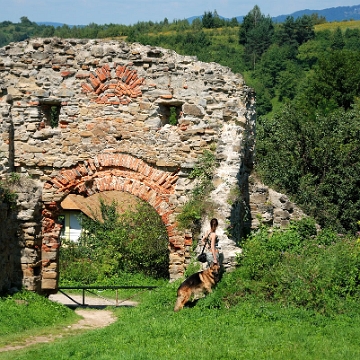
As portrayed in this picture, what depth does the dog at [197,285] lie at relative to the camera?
10.1 meters

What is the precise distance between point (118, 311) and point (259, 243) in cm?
373

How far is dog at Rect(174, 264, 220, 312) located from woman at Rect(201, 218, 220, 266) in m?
0.17

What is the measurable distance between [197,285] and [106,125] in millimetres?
3975

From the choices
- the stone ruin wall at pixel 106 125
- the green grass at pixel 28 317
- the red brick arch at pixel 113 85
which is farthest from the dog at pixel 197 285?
the red brick arch at pixel 113 85

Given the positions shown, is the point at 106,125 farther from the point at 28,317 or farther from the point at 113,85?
the point at 28,317

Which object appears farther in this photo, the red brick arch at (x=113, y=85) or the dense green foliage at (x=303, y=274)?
the red brick arch at (x=113, y=85)

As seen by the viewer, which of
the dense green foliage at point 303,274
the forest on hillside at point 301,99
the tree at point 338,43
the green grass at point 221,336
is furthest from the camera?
the tree at point 338,43

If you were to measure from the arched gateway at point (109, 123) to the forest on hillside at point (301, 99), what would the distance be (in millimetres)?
2129

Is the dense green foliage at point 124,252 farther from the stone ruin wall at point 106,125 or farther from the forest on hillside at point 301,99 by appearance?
the stone ruin wall at point 106,125

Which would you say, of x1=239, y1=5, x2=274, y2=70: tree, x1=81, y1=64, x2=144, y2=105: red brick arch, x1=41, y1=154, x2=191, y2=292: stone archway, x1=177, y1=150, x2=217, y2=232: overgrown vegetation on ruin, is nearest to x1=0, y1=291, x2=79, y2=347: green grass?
x1=41, y1=154, x2=191, y2=292: stone archway

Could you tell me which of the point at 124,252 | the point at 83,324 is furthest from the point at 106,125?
the point at 124,252

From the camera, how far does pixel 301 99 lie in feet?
Result: 114

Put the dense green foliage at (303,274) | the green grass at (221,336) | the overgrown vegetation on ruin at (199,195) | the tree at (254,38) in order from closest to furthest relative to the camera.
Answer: the green grass at (221,336) < the dense green foliage at (303,274) < the overgrown vegetation on ruin at (199,195) < the tree at (254,38)

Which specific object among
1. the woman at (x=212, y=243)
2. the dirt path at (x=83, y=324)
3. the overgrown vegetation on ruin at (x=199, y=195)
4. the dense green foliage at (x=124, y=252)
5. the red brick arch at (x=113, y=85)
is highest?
the red brick arch at (x=113, y=85)
